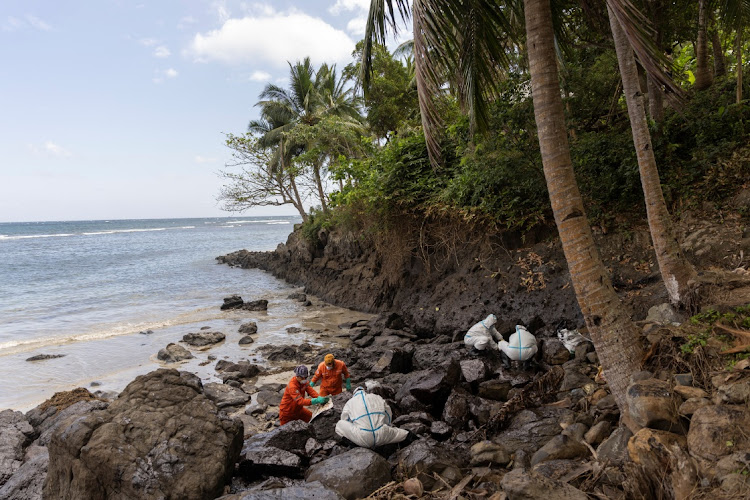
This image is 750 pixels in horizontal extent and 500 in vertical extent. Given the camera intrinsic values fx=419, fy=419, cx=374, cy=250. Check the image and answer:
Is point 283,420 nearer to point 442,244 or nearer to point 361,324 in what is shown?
point 361,324

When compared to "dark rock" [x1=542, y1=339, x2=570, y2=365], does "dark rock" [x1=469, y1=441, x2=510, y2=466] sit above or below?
below

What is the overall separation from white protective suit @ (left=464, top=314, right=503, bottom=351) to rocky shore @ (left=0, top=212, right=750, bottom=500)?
0.23 m

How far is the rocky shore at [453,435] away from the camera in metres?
3.19

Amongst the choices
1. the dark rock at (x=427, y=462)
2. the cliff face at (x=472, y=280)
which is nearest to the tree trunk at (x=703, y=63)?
the cliff face at (x=472, y=280)

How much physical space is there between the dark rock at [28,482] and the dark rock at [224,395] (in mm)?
2817

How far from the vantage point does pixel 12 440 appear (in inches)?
237

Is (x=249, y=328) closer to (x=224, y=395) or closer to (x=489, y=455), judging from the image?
(x=224, y=395)

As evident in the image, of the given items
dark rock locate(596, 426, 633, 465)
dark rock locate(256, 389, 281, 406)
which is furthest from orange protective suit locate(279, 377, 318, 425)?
dark rock locate(596, 426, 633, 465)

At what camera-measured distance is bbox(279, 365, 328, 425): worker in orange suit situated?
6.34 meters

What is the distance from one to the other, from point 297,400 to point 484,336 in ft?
12.3

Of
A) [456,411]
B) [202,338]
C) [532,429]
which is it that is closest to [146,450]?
[456,411]

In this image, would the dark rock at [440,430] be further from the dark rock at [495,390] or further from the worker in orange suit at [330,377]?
the worker in orange suit at [330,377]

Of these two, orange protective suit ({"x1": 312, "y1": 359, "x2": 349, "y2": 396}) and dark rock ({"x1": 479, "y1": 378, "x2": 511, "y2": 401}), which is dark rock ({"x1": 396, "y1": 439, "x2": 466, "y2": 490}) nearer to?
Result: dark rock ({"x1": 479, "y1": 378, "x2": 511, "y2": 401})

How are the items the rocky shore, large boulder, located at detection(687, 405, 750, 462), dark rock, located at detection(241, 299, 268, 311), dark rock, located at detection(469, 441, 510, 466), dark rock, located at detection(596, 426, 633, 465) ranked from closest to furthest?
large boulder, located at detection(687, 405, 750, 462), the rocky shore, dark rock, located at detection(596, 426, 633, 465), dark rock, located at detection(469, 441, 510, 466), dark rock, located at detection(241, 299, 268, 311)
